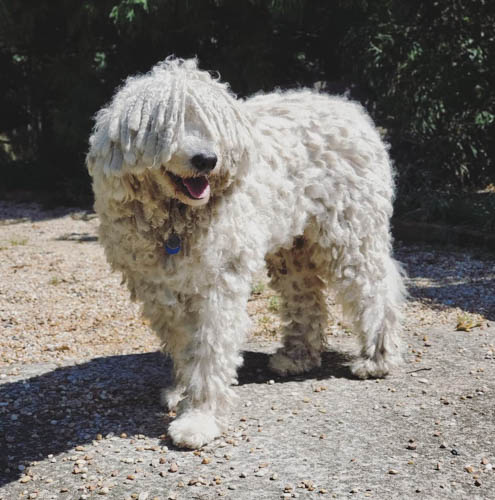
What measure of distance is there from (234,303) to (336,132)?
1385mm

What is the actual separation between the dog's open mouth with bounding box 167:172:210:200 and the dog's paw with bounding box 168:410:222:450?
122 cm

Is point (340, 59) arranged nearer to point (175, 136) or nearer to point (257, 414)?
point (257, 414)

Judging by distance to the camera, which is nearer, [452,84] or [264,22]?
[452,84]

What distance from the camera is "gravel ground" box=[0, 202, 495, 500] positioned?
3.53 meters

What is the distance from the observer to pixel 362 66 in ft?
33.2

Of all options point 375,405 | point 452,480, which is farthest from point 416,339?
point 452,480

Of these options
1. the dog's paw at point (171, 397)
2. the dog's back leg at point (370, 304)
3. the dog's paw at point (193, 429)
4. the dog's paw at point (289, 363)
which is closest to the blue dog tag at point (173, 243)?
the dog's paw at point (193, 429)

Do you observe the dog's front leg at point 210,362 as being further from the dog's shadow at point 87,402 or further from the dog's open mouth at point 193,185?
the dog's open mouth at point 193,185

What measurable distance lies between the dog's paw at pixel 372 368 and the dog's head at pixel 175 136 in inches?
70.9

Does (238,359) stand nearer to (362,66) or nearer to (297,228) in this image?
(297,228)

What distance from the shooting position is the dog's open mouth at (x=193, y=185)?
3635mm

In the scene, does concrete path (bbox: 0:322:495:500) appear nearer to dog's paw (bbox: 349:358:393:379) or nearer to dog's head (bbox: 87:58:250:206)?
dog's paw (bbox: 349:358:393:379)

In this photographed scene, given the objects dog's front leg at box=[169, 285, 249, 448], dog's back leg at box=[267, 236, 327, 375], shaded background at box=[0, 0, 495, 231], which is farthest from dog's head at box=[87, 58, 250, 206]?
shaded background at box=[0, 0, 495, 231]

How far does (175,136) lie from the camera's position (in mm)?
3576
